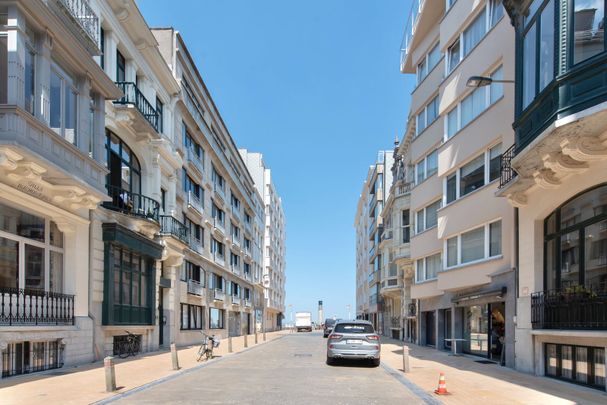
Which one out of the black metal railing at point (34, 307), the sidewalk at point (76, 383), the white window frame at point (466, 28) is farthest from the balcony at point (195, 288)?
the white window frame at point (466, 28)

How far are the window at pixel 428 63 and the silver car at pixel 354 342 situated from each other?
14.3 meters

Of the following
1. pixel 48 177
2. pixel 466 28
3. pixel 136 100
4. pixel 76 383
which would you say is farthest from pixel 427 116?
pixel 76 383

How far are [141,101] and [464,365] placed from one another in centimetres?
1638

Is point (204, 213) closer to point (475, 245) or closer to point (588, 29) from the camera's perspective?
point (475, 245)

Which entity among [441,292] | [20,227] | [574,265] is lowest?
[441,292]

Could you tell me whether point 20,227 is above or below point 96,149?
below

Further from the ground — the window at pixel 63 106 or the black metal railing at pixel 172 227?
the window at pixel 63 106

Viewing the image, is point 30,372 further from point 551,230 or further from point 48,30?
point 551,230

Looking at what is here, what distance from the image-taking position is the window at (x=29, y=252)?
13.9m

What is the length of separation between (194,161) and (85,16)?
16683mm

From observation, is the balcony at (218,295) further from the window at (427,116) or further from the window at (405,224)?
the window at (427,116)

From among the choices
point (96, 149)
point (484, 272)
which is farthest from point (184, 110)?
point (484, 272)

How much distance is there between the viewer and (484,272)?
19.5 m

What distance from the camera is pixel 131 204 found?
72.0 feet
